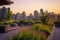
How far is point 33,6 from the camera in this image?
14.8 feet

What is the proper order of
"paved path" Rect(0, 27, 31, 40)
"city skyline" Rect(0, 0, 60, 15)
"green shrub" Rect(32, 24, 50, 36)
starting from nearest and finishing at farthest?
1. "paved path" Rect(0, 27, 31, 40)
2. "city skyline" Rect(0, 0, 60, 15)
3. "green shrub" Rect(32, 24, 50, 36)

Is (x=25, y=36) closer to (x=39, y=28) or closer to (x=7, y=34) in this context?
(x=7, y=34)

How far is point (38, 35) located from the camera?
170 inches

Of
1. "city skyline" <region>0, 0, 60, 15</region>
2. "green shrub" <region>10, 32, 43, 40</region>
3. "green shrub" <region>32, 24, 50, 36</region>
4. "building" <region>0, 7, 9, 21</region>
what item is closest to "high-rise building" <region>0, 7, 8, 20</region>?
"building" <region>0, 7, 9, 21</region>

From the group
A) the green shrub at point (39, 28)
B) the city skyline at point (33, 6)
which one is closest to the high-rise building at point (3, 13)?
the city skyline at point (33, 6)

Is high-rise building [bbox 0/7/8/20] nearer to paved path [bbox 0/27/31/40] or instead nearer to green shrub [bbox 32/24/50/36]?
paved path [bbox 0/27/31/40]

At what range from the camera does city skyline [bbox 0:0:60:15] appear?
4324mm

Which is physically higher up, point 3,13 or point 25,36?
point 3,13

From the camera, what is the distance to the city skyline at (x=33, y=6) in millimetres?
4324

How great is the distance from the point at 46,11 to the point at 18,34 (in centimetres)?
89

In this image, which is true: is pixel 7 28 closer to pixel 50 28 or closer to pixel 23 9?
pixel 23 9

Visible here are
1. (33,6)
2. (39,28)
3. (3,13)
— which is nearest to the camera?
(3,13)

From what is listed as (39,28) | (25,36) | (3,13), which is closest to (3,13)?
(3,13)

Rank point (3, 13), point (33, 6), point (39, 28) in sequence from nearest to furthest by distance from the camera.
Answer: point (3, 13)
point (33, 6)
point (39, 28)
